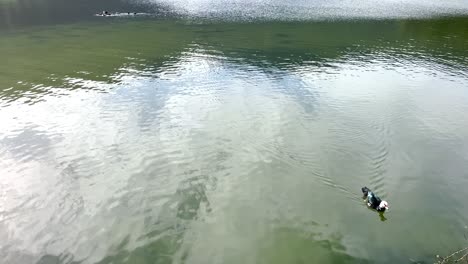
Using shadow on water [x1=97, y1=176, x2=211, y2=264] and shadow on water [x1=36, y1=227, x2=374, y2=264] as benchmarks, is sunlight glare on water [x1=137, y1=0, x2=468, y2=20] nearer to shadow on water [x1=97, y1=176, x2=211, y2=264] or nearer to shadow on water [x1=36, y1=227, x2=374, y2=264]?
shadow on water [x1=97, y1=176, x2=211, y2=264]

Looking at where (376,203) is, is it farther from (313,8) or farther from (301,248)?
(313,8)

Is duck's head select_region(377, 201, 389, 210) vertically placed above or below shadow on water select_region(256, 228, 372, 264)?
above

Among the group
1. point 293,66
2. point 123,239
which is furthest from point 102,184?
point 293,66

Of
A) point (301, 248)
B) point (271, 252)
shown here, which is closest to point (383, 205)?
point (301, 248)

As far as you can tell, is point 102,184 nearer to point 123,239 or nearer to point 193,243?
point 123,239

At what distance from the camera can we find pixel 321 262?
15773 mm

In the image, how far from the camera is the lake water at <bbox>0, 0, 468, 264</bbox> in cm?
1697

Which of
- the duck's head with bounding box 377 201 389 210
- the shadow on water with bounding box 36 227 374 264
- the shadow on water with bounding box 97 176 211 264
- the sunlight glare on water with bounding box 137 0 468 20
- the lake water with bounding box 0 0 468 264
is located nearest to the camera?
the shadow on water with bounding box 36 227 374 264

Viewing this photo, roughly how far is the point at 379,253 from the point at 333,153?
29.0ft

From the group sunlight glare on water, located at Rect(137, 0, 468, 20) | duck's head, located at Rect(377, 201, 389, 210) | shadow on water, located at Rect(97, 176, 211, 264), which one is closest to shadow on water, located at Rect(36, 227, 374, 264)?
shadow on water, located at Rect(97, 176, 211, 264)

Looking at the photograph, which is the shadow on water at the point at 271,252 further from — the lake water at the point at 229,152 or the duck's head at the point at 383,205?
the duck's head at the point at 383,205

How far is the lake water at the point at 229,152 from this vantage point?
17.0 meters

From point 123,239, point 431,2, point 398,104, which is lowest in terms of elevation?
point 123,239

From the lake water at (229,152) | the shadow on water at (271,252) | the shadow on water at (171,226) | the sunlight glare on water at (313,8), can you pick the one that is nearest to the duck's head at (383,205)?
the lake water at (229,152)
